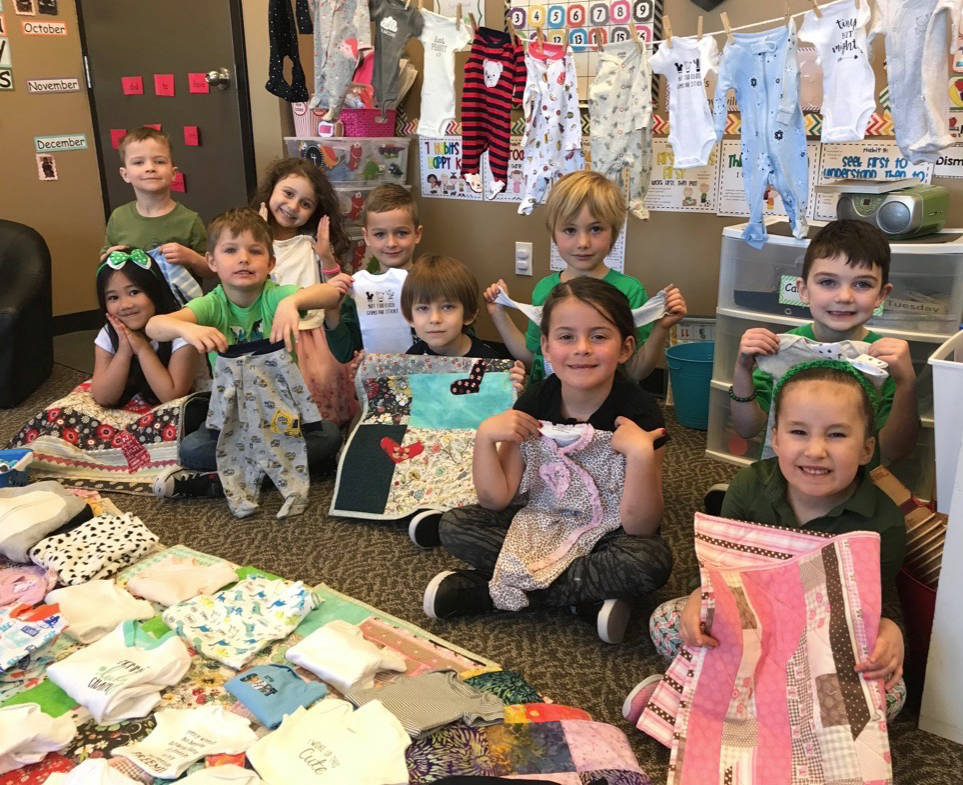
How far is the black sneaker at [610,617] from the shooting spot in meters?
1.76

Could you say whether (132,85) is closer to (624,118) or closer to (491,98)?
(491,98)

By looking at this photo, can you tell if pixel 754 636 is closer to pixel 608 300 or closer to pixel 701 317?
pixel 608 300

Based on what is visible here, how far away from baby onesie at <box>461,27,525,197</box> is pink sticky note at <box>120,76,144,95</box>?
77.2 inches

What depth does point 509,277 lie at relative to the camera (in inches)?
155

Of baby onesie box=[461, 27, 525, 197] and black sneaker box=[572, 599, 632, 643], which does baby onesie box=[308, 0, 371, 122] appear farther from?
black sneaker box=[572, 599, 632, 643]

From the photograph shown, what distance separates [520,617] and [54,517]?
48.1 inches

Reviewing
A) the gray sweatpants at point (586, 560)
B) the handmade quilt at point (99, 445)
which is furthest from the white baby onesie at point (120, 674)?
the handmade quilt at point (99, 445)

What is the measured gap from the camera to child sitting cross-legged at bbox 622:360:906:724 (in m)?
1.50

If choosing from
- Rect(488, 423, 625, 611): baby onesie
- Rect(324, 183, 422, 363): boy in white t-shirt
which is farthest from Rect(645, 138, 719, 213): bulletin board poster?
Rect(488, 423, 625, 611): baby onesie

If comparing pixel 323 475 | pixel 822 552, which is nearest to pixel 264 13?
pixel 323 475

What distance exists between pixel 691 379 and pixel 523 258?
1127 millimetres

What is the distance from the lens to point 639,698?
60.8 inches

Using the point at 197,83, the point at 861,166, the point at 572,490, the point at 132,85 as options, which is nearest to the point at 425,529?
the point at 572,490

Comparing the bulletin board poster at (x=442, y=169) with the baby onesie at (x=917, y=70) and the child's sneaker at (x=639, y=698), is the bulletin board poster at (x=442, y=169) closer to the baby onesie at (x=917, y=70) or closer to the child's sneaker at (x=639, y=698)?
the baby onesie at (x=917, y=70)
